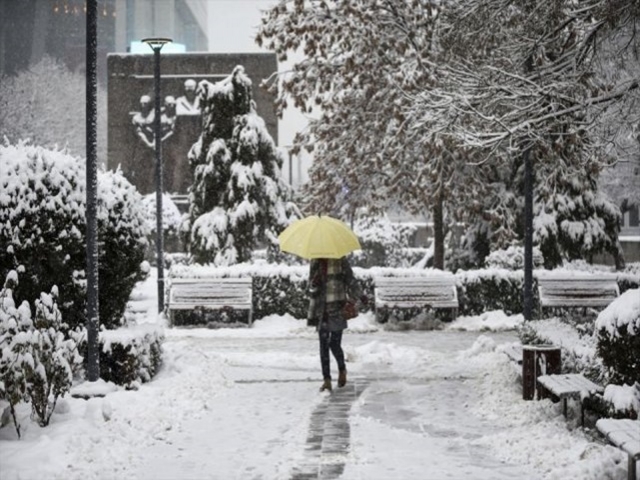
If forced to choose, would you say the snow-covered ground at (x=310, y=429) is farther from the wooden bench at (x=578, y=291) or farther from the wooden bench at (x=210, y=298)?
the wooden bench at (x=578, y=291)

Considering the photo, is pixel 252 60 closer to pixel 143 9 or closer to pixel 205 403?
pixel 205 403

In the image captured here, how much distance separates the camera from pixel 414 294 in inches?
771

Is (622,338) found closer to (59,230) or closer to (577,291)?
(59,230)

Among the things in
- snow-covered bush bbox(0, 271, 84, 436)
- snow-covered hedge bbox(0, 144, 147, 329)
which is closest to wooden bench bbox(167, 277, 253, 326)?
snow-covered hedge bbox(0, 144, 147, 329)

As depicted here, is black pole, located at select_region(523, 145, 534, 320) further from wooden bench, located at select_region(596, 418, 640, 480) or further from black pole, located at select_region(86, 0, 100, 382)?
wooden bench, located at select_region(596, 418, 640, 480)

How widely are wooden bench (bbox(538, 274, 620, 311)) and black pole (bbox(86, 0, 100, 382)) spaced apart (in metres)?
11.7

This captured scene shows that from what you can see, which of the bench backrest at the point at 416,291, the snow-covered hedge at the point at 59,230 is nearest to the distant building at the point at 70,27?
the bench backrest at the point at 416,291

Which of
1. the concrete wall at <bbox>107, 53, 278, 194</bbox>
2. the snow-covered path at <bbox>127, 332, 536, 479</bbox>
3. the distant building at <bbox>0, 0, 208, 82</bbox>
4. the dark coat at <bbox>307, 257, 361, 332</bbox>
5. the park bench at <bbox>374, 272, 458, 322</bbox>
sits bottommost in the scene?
the snow-covered path at <bbox>127, 332, 536, 479</bbox>

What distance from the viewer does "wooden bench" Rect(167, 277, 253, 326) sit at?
19.3 meters

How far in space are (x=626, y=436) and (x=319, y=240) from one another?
531cm

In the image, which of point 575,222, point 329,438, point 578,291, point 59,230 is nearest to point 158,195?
point 59,230

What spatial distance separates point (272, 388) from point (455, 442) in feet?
12.3

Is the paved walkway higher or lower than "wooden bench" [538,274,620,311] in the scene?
lower

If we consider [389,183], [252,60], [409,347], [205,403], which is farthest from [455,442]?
[252,60]
